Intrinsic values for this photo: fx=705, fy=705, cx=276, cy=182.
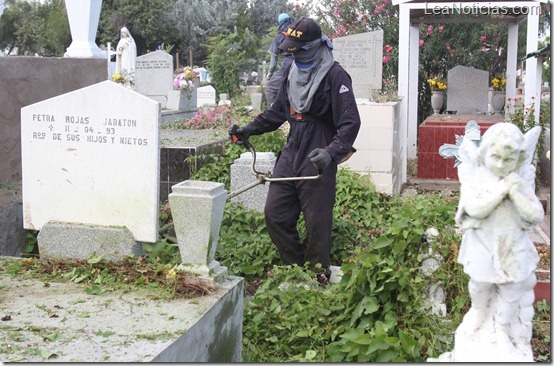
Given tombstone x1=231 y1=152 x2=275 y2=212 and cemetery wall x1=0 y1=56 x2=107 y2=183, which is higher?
cemetery wall x1=0 y1=56 x2=107 y2=183

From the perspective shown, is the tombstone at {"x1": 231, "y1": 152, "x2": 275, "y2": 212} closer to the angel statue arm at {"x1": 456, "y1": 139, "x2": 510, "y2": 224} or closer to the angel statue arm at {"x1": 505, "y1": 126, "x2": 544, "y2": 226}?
the angel statue arm at {"x1": 456, "y1": 139, "x2": 510, "y2": 224}

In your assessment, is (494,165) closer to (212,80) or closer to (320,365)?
(320,365)

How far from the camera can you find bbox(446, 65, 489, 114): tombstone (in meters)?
12.8

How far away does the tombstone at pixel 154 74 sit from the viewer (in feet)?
53.4

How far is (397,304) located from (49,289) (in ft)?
6.76

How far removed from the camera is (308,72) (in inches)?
197

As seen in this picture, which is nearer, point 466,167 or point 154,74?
point 466,167

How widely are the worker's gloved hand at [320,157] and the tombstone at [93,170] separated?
1.05m

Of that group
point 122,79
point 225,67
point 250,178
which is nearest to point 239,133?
point 250,178

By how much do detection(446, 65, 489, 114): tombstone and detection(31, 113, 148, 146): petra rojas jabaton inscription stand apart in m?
9.11

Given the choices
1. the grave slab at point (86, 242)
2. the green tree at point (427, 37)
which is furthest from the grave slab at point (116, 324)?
the green tree at point (427, 37)

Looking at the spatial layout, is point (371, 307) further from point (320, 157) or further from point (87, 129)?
point (87, 129)

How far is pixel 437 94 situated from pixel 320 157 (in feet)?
28.7

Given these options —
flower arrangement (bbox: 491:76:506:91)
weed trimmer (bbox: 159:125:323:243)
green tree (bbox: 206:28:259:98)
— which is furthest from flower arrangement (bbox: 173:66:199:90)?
weed trimmer (bbox: 159:125:323:243)
